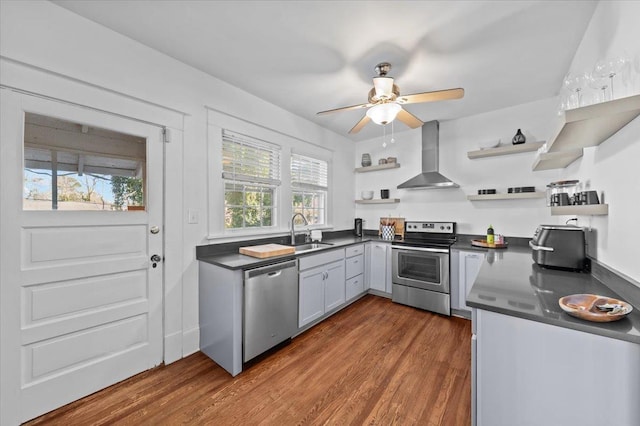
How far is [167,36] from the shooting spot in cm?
201

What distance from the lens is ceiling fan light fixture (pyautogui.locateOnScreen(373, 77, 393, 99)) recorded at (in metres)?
2.10

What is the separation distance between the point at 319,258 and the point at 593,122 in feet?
7.78

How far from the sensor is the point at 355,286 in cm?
365

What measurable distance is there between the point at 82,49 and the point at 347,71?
204 centimetres

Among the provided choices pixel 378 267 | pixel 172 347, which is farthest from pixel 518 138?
pixel 172 347

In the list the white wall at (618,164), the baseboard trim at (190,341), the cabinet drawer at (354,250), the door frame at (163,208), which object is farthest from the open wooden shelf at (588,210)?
the baseboard trim at (190,341)

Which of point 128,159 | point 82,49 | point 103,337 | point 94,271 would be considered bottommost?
point 103,337

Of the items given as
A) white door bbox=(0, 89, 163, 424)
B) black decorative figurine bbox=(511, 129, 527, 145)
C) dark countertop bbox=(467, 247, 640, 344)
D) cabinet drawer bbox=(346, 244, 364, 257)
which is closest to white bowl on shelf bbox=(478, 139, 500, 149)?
black decorative figurine bbox=(511, 129, 527, 145)

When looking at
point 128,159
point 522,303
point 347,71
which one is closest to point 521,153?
point 347,71

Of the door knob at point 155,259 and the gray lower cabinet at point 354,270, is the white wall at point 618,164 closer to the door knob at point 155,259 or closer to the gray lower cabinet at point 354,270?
the gray lower cabinet at point 354,270

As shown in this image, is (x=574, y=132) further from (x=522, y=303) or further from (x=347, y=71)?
(x=347, y=71)

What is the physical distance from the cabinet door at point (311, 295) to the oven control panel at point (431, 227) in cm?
178

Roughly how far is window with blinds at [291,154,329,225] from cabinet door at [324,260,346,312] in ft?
3.09

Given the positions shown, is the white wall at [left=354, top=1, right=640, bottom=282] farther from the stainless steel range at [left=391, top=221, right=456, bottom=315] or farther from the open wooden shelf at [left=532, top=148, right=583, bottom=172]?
the stainless steel range at [left=391, top=221, right=456, bottom=315]
